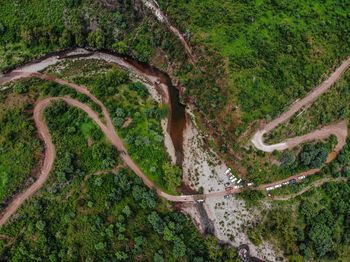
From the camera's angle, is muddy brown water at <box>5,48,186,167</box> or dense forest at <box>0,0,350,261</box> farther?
A: muddy brown water at <box>5,48,186,167</box>

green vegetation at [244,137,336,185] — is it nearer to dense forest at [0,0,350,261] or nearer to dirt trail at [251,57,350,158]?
dense forest at [0,0,350,261]

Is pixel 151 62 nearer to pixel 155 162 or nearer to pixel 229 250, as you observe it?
pixel 155 162

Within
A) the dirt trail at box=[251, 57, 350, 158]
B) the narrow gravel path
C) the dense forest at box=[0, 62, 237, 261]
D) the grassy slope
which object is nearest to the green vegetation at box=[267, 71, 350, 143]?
the dirt trail at box=[251, 57, 350, 158]

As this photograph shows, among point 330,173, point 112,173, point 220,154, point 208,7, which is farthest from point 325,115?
point 112,173

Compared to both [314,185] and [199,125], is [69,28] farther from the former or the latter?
[314,185]

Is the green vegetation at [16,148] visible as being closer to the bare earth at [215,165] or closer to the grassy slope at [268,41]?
the bare earth at [215,165]

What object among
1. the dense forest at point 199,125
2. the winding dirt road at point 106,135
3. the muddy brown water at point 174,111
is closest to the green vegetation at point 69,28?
the dense forest at point 199,125

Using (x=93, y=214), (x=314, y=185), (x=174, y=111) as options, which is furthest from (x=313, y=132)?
(x=93, y=214)
